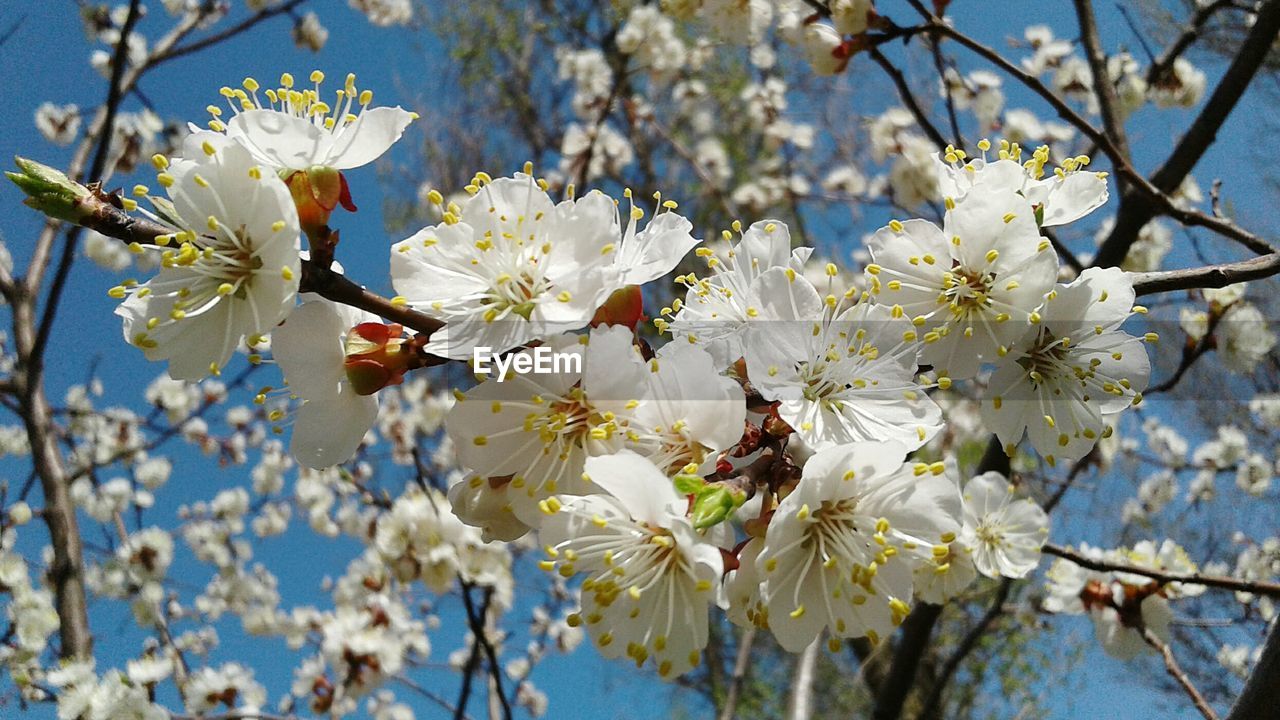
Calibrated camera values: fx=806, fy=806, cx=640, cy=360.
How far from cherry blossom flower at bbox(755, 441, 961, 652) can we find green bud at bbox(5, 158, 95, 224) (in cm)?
63

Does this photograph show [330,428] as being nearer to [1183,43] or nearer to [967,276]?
[967,276]

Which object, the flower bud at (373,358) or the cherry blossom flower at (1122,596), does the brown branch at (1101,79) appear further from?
the flower bud at (373,358)

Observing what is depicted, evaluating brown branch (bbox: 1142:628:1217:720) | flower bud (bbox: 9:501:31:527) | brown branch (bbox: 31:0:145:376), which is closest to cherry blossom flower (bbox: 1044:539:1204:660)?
brown branch (bbox: 1142:628:1217:720)

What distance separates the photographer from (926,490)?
0.68 m

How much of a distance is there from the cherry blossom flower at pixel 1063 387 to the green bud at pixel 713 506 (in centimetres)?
38

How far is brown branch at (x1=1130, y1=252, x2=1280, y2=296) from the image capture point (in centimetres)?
79

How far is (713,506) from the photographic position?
617 millimetres

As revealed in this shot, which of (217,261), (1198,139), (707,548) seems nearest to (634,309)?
(707,548)

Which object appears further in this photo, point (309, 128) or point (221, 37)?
Answer: point (221, 37)

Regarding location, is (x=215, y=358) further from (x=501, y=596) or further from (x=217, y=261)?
(x=501, y=596)

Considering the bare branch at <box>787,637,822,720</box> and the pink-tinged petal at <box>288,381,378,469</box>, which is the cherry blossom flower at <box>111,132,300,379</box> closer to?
the pink-tinged petal at <box>288,381,378,469</box>

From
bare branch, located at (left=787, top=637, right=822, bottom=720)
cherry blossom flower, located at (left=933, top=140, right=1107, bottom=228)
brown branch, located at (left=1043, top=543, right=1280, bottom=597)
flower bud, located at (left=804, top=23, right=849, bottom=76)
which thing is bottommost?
bare branch, located at (left=787, top=637, right=822, bottom=720)

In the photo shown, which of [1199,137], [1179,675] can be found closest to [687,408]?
[1179,675]

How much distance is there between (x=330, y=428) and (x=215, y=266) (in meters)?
0.18
